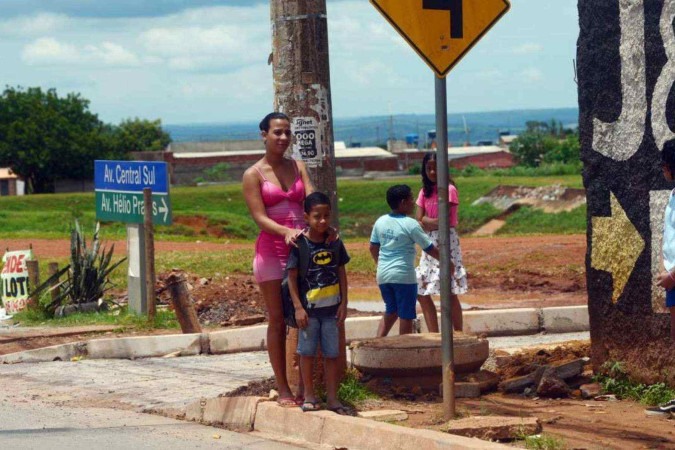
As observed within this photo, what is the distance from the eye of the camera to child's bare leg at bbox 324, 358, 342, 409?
830 cm

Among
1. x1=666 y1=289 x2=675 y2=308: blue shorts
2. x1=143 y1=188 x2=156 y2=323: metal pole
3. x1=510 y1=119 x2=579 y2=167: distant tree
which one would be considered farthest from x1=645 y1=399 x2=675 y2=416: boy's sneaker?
x1=510 y1=119 x2=579 y2=167: distant tree

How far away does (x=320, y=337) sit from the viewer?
834 cm

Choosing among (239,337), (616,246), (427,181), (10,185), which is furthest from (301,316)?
(10,185)

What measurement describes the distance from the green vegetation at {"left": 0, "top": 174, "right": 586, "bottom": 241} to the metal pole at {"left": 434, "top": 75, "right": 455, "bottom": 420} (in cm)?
1909

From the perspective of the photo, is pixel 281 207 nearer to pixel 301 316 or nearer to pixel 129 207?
pixel 301 316

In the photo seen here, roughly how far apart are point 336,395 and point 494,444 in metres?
1.68

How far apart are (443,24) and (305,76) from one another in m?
1.63

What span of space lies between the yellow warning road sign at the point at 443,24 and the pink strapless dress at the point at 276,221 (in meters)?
1.51

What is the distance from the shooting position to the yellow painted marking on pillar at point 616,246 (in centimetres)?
892

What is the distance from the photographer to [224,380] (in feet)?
34.8

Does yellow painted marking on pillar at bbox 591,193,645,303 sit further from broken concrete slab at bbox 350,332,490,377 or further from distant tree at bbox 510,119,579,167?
distant tree at bbox 510,119,579,167

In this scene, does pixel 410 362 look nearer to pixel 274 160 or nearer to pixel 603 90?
pixel 274 160

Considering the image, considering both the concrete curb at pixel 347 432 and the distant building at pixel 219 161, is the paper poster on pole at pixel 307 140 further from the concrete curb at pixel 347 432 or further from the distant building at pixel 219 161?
the distant building at pixel 219 161

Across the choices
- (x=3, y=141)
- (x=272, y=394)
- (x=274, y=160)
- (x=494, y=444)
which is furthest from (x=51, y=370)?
(x=3, y=141)
